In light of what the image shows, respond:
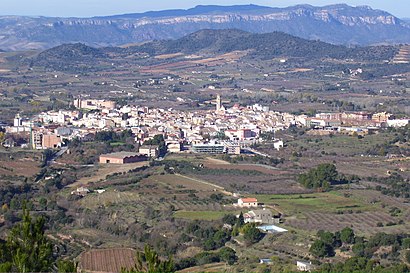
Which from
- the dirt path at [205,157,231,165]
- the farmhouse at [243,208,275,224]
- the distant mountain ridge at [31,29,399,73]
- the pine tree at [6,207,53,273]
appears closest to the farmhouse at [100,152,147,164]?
the dirt path at [205,157,231,165]

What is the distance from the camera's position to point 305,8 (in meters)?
138

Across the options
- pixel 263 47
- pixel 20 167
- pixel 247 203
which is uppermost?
pixel 247 203

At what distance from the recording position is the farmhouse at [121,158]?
31.3 meters

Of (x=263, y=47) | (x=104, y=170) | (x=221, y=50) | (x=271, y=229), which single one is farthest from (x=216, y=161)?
(x=221, y=50)

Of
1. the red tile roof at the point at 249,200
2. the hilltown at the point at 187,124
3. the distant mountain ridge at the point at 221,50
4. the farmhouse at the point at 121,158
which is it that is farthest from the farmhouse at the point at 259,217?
the distant mountain ridge at the point at 221,50

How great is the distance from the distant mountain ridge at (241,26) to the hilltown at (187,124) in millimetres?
76867

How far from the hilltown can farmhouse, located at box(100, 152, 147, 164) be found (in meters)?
2.70

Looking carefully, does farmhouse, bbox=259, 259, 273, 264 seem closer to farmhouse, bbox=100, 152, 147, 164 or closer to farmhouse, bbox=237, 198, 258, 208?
farmhouse, bbox=237, 198, 258, 208

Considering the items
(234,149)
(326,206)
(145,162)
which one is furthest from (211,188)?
(234,149)

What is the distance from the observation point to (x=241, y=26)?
130 meters

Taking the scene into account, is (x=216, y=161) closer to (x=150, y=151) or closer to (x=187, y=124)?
(x=150, y=151)

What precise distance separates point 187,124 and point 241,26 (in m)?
90.9

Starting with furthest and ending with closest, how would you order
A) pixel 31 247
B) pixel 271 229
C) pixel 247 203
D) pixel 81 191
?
pixel 81 191 → pixel 247 203 → pixel 271 229 → pixel 31 247

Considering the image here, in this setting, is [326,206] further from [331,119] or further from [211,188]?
[331,119]
